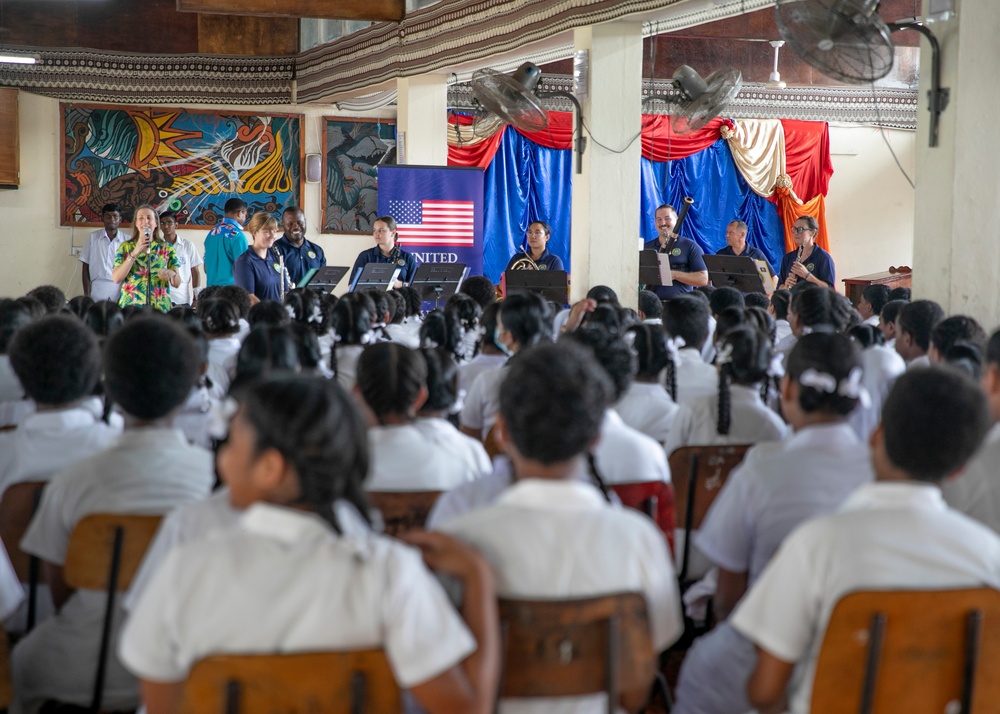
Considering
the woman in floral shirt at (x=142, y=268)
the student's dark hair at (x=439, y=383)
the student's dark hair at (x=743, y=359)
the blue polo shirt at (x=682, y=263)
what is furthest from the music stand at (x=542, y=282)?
the student's dark hair at (x=439, y=383)

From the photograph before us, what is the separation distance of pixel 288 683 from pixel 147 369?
1085 millimetres

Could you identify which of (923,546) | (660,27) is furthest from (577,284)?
(923,546)

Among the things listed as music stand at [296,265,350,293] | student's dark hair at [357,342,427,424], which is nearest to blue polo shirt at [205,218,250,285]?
music stand at [296,265,350,293]

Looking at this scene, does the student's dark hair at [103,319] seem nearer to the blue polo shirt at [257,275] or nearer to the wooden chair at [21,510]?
the blue polo shirt at [257,275]

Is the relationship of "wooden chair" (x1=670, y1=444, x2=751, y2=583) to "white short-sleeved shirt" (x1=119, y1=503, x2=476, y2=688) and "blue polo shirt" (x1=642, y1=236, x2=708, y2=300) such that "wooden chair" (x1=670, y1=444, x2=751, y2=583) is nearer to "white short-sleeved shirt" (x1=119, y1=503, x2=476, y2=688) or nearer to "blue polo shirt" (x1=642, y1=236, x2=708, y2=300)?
"white short-sleeved shirt" (x1=119, y1=503, x2=476, y2=688)

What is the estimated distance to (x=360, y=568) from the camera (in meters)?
1.48

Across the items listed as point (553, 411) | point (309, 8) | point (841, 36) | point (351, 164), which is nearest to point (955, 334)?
point (841, 36)

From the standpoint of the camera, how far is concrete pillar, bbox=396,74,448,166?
370 inches

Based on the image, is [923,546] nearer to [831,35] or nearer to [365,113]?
[831,35]

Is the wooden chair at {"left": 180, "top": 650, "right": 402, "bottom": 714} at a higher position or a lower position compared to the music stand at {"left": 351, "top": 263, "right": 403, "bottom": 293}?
lower

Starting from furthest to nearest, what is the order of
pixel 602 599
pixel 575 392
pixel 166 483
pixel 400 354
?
pixel 400 354 < pixel 166 483 < pixel 575 392 < pixel 602 599

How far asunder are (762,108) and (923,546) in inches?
424

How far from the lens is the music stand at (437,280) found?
292 inches

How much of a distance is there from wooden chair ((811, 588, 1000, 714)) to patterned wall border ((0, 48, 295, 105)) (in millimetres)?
10342
